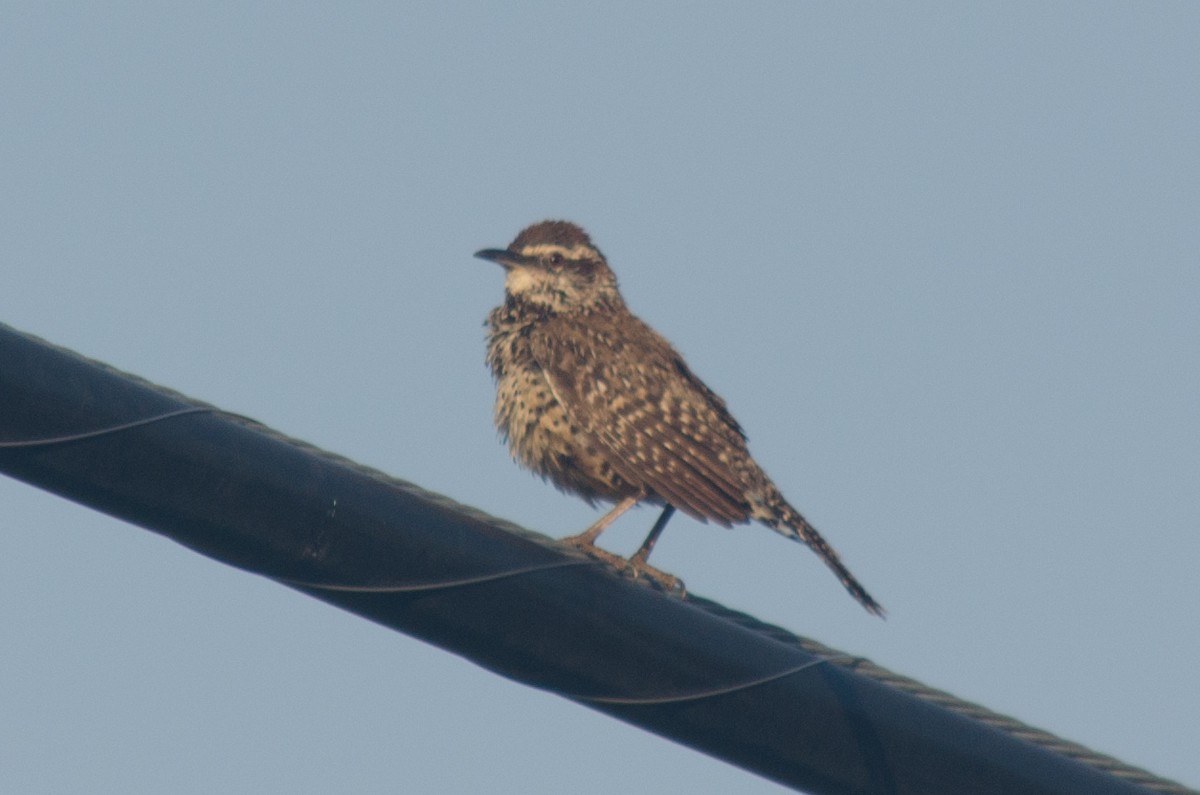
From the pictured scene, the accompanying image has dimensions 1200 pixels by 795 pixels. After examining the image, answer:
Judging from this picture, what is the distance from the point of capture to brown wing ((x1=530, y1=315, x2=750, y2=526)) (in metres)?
7.55

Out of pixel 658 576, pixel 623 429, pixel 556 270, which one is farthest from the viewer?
pixel 556 270

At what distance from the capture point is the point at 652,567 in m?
7.01

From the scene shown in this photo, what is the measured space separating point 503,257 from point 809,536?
2.34m

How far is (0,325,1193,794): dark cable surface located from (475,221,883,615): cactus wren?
2.94m

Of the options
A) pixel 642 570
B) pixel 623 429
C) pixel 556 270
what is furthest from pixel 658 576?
pixel 556 270

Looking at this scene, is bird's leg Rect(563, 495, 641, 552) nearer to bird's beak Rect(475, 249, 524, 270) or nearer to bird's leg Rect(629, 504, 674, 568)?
bird's leg Rect(629, 504, 674, 568)

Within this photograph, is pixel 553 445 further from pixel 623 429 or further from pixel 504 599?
pixel 504 599

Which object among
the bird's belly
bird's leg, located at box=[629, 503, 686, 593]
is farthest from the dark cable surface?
the bird's belly

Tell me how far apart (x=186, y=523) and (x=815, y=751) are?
1474mm

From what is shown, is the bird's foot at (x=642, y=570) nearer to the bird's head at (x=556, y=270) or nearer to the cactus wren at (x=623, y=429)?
the cactus wren at (x=623, y=429)

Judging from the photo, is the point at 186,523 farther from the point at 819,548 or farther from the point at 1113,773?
the point at 819,548

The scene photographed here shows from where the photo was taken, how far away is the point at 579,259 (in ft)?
30.5

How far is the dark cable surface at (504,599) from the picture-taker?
3.71 metres

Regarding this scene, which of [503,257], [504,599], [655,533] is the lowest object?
[504,599]
